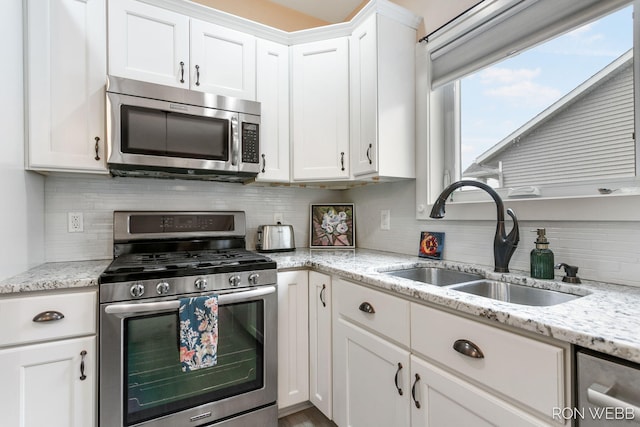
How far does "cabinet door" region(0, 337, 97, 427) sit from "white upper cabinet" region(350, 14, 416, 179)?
1.68 metres

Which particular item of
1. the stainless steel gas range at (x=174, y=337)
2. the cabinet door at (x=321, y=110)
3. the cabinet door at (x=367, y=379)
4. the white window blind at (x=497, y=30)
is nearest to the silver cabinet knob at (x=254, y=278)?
the stainless steel gas range at (x=174, y=337)

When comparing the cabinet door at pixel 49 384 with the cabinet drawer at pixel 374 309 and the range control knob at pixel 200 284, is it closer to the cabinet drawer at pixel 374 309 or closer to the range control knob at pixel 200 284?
the range control knob at pixel 200 284

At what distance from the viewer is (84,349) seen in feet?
4.26

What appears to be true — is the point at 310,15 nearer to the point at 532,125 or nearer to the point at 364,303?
the point at 532,125

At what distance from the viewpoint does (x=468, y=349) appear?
941 millimetres

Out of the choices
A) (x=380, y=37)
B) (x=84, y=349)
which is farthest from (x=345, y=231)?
(x=84, y=349)

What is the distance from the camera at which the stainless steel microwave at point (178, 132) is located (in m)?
1.60

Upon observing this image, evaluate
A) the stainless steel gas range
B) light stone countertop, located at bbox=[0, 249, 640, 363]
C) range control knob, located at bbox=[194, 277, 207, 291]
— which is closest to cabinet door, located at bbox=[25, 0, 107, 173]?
the stainless steel gas range

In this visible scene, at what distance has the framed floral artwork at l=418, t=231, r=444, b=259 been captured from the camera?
5.94ft

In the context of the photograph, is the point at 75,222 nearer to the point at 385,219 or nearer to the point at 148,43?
the point at 148,43

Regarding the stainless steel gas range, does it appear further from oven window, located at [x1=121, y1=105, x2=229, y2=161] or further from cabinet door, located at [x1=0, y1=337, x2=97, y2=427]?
oven window, located at [x1=121, y1=105, x2=229, y2=161]

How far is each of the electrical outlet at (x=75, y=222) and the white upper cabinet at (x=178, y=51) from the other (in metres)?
0.84

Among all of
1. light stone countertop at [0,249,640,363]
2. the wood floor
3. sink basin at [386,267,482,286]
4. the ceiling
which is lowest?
the wood floor

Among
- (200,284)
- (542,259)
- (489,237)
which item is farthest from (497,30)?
(200,284)
